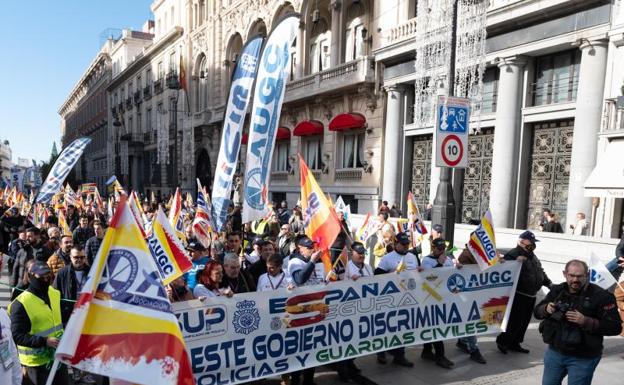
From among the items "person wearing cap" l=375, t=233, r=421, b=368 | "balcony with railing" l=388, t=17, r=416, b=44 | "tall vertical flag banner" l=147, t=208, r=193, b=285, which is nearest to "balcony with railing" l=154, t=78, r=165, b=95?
"balcony with railing" l=388, t=17, r=416, b=44

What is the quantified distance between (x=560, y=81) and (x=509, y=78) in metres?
1.36

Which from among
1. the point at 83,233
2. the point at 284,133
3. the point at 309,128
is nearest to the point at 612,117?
the point at 83,233

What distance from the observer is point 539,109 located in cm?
1280

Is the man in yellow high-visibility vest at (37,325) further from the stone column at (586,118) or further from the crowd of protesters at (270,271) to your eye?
the stone column at (586,118)

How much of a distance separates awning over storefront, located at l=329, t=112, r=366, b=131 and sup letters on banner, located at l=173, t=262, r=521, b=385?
1331cm

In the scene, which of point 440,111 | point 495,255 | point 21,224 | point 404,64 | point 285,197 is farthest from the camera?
point 285,197

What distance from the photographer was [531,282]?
5.87 metres

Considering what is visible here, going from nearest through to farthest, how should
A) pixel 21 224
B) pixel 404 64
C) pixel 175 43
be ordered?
pixel 21 224 → pixel 404 64 → pixel 175 43

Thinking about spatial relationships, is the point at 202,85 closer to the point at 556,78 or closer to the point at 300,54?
the point at 300,54

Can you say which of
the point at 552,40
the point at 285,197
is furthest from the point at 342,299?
the point at 285,197

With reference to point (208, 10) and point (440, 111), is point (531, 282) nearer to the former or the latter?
point (440, 111)

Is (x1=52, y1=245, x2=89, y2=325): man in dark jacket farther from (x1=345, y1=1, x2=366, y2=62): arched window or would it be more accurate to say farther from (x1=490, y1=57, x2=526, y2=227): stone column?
(x1=345, y1=1, x2=366, y2=62): arched window

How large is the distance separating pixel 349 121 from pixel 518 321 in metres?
13.6

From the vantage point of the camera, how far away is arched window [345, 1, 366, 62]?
19.5 m
